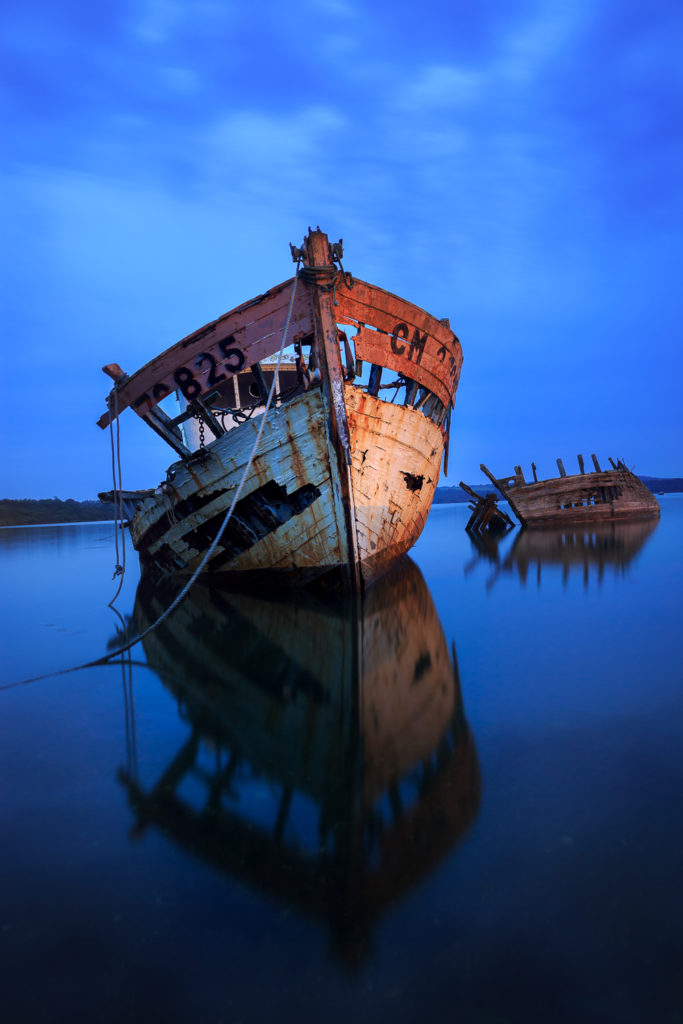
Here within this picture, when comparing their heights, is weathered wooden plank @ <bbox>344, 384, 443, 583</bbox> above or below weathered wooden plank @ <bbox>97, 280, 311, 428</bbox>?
below

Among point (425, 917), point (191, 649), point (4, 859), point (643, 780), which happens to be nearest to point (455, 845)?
point (425, 917)

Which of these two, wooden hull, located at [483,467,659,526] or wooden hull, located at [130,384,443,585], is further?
wooden hull, located at [483,467,659,526]

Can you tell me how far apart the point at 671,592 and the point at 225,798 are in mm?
6496

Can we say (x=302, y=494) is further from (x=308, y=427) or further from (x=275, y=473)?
(x=308, y=427)

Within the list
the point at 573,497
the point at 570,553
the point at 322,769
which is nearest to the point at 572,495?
the point at 573,497

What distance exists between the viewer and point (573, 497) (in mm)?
19500

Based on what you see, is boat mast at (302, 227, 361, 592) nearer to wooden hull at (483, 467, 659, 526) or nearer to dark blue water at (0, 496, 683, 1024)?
dark blue water at (0, 496, 683, 1024)

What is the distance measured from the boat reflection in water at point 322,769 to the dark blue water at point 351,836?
13mm

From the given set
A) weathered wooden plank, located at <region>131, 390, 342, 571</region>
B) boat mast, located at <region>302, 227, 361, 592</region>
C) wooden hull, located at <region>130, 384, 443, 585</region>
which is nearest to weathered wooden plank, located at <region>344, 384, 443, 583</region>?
wooden hull, located at <region>130, 384, 443, 585</region>

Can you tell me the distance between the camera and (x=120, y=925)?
1.69 meters

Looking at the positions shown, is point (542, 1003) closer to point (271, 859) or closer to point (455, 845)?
point (455, 845)

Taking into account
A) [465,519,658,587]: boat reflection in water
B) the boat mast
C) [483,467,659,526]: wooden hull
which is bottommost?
[465,519,658,587]: boat reflection in water

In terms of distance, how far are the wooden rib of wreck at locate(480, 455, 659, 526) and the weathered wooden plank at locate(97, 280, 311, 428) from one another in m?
13.6

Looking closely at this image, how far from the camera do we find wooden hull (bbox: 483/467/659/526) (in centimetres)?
1934
